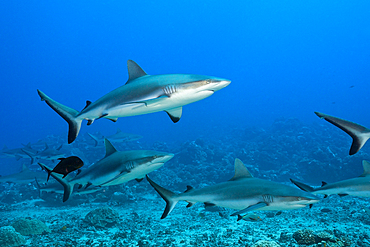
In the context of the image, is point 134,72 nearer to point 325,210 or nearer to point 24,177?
point 24,177

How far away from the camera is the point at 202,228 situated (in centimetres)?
753

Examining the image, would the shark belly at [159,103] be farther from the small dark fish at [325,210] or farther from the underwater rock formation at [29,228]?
the small dark fish at [325,210]

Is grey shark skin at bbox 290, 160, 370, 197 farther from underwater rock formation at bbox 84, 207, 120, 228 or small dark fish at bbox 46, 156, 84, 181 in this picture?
underwater rock formation at bbox 84, 207, 120, 228

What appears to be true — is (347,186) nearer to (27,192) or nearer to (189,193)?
(189,193)

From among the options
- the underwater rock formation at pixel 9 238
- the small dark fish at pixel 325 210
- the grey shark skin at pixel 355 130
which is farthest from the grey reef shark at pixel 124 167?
the small dark fish at pixel 325 210

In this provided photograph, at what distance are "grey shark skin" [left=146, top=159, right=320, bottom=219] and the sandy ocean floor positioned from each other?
154cm

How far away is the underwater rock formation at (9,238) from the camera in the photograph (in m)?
6.11

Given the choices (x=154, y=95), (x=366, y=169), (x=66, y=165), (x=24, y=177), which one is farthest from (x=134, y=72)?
(x=24, y=177)

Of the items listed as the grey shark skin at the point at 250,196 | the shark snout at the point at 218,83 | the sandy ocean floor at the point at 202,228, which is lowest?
the sandy ocean floor at the point at 202,228

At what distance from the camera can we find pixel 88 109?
3.61 m

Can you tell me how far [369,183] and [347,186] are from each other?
44 cm

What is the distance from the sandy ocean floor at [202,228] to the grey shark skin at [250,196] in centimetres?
154

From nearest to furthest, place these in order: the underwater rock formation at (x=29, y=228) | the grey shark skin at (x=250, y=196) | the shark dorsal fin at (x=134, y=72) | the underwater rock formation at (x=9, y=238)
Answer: the grey shark skin at (x=250, y=196), the shark dorsal fin at (x=134, y=72), the underwater rock formation at (x=9, y=238), the underwater rock formation at (x=29, y=228)

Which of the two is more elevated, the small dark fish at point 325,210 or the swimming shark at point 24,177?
the swimming shark at point 24,177
